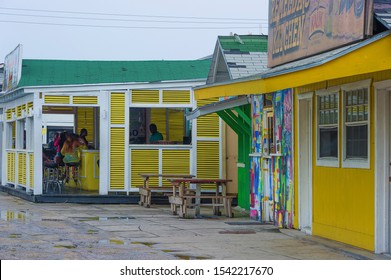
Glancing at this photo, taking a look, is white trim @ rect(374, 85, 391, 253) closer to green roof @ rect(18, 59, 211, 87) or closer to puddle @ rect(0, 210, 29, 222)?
puddle @ rect(0, 210, 29, 222)

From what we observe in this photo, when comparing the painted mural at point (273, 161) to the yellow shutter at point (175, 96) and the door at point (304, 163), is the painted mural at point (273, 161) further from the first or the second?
the yellow shutter at point (175, 96)

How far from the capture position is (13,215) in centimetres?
1873

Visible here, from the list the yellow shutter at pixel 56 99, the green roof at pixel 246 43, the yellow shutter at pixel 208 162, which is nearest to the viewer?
the green roof at pixel 246 43

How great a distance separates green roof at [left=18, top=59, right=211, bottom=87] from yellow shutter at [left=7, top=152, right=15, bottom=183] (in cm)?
344

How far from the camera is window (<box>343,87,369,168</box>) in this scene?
1303cm

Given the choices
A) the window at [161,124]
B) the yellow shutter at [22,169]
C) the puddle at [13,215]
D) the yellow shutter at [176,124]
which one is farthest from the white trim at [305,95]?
the yellow shutter at [22,169]

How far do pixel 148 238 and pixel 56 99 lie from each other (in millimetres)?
9071

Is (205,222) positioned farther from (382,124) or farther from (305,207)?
(382,124)

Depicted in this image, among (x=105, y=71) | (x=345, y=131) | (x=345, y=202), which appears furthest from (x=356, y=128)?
(x=105, y=71)

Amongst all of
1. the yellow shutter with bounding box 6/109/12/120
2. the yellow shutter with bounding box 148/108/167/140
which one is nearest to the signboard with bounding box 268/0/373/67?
the yellow shutter with bounding box 148/108/167/140

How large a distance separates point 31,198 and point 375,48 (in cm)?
1473

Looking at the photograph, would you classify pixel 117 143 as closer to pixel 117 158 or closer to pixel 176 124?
pixel 117 158

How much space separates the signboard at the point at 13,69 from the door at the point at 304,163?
10.9 metres

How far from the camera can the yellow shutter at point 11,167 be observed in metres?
27.4
